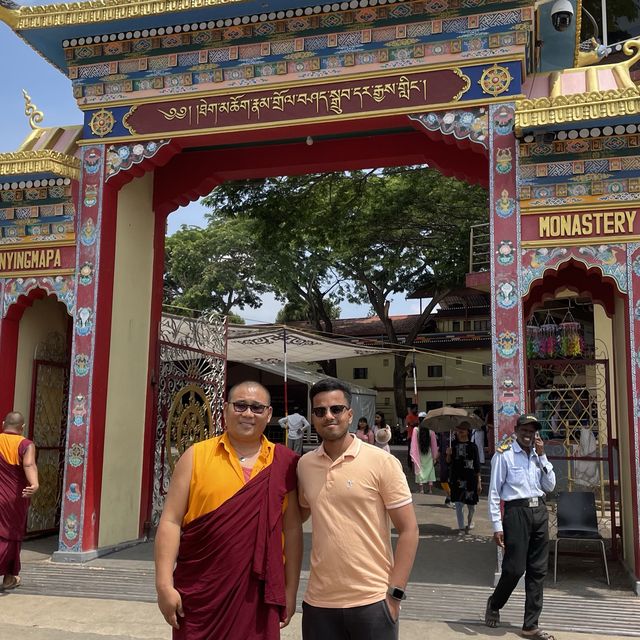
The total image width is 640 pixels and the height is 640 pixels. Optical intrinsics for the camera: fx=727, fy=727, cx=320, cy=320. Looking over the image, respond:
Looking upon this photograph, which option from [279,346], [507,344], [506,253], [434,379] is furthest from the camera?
[434,379]

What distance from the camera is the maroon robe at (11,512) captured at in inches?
240

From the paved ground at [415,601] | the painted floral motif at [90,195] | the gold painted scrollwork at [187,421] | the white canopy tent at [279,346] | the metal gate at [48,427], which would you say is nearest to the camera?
the paved ground at [415,601]

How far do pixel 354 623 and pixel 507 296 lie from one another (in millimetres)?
4232

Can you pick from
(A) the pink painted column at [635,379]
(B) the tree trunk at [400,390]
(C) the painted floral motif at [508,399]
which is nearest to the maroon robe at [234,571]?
(C) the painted floral motif at [508,399]

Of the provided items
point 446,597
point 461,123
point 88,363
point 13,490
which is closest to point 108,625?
point 13,490

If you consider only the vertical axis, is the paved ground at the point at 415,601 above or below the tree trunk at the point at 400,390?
below

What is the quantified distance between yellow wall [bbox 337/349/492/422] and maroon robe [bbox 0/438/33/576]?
915 inches

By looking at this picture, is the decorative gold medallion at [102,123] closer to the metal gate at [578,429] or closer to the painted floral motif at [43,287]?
the painted floral motif at [43,287]

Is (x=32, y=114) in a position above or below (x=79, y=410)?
above

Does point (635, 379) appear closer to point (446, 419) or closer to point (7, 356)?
point (7, 356)

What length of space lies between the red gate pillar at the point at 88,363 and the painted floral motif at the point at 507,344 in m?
3.95

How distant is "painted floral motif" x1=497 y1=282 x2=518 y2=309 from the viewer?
6.42 metres

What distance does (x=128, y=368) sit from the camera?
7957mm

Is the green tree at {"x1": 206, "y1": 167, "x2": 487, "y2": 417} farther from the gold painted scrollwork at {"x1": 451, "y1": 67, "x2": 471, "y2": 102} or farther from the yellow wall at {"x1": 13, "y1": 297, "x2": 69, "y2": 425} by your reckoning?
the gold painted scrollwork at {"x1": 451, "y1": 67, "x2": 471, "y2": 102}
